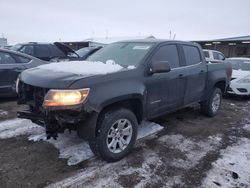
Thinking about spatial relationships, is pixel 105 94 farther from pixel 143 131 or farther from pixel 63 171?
pixel 143 131

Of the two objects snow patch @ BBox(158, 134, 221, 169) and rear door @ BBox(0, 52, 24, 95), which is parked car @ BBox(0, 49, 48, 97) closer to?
rear door @ BBox(0, 52, 24, 95)

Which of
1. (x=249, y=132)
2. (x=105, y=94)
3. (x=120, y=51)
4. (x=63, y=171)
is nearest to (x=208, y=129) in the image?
(x=249, y=132)

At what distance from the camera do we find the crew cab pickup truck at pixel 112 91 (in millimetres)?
3023

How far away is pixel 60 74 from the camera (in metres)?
3.26

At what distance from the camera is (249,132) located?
5.17 meters

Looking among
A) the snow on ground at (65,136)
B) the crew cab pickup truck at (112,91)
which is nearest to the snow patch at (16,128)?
the snow on ground at (65,136)

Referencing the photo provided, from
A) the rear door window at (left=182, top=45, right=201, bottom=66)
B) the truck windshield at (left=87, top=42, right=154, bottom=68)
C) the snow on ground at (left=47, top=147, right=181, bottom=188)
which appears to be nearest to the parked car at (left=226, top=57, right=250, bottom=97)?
the rear door window at (left=182, top=45, right=201, bottom=66)

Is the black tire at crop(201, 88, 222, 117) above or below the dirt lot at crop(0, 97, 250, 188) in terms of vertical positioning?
above

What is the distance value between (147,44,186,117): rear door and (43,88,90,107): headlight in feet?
4.34

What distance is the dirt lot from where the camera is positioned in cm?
309

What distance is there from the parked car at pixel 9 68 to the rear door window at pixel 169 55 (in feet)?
13.2

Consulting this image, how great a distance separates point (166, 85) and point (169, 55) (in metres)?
0.62

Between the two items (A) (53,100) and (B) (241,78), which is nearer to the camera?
(A) (53,100)

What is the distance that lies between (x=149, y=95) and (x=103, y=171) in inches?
55.7
